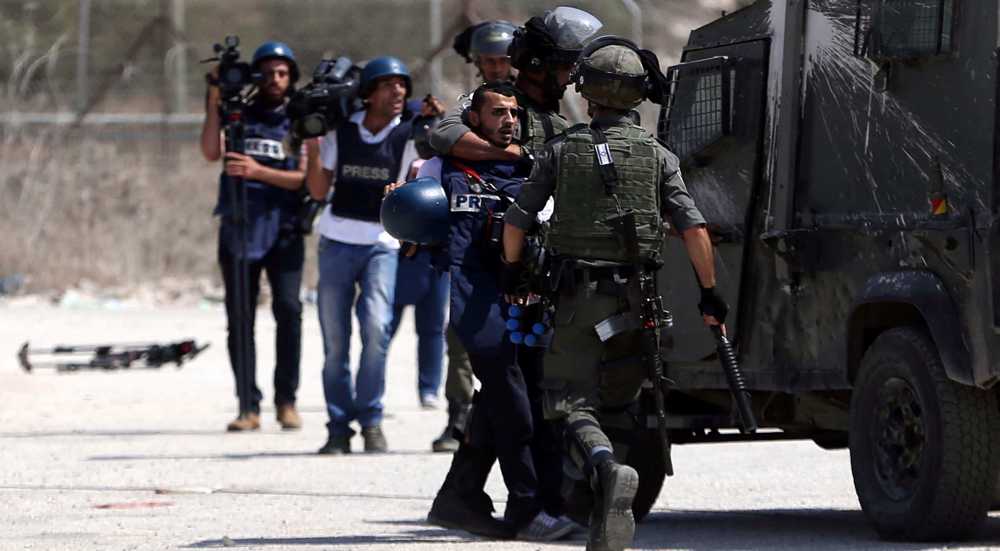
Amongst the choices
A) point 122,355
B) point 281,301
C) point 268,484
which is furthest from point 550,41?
point 122,355

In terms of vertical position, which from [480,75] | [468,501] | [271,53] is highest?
[271,53]

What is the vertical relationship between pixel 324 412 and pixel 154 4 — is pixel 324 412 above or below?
below

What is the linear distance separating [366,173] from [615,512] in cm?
522

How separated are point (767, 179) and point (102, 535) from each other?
2.69 m

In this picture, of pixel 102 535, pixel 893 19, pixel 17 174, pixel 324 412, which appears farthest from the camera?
pixel 17 174

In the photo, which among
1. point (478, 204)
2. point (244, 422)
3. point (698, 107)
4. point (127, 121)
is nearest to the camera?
point (478, 204)

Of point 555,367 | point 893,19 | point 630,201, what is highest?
point 893,19

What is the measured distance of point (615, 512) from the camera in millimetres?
6676

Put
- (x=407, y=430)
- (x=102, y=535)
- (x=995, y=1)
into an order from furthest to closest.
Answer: (x=407, y=430), (x=102, y=535), (x=995, y=1)

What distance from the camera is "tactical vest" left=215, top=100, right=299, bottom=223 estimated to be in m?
12.9

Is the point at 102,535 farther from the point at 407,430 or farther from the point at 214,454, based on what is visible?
the point at 407,430

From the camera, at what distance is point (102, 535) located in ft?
26.0

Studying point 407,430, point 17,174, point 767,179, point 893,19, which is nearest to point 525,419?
point 767,179

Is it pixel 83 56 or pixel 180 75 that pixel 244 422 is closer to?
pixel 180 75
